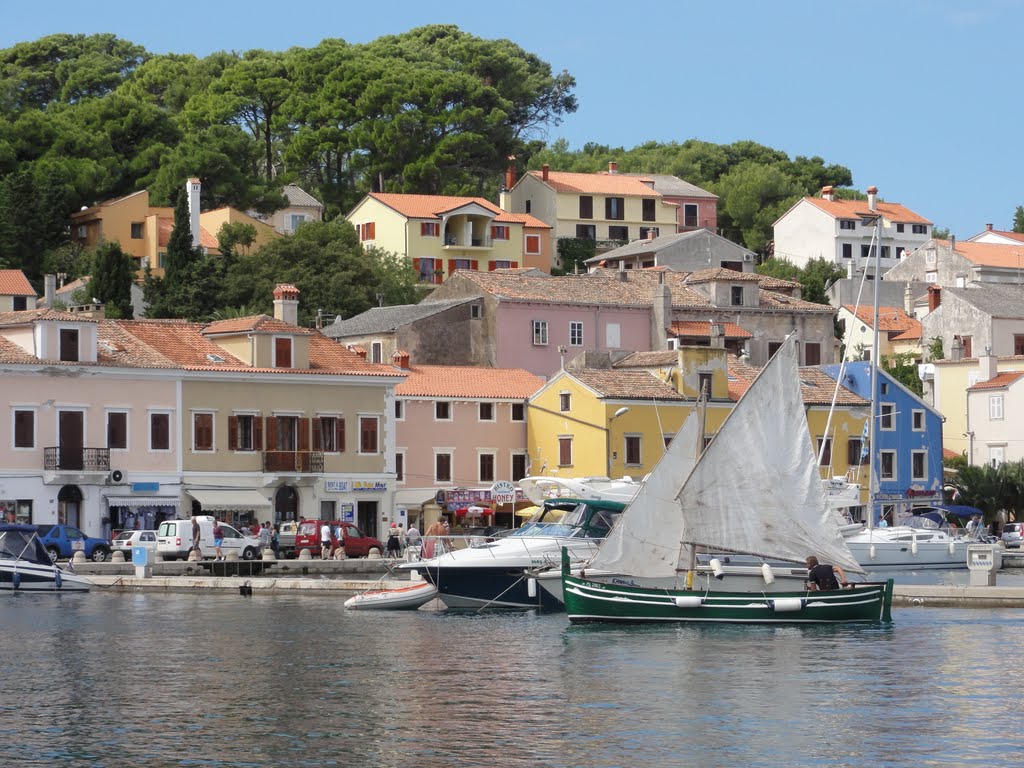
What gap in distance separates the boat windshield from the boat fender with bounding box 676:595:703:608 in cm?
2199

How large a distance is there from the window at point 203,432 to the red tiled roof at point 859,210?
7330 cm

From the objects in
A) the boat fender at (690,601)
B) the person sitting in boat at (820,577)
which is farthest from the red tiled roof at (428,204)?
the boat fender at (690,601)

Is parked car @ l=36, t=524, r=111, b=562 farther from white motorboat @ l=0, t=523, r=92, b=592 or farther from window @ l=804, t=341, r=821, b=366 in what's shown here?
window @ l=804, t=341, r=821, b=366

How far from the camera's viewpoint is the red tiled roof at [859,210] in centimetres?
13688

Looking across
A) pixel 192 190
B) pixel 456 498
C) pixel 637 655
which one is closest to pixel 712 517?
pixel 637 655

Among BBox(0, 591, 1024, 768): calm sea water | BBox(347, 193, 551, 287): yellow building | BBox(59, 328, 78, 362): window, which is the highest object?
BBox(347, 193, 551, 287): yellow building

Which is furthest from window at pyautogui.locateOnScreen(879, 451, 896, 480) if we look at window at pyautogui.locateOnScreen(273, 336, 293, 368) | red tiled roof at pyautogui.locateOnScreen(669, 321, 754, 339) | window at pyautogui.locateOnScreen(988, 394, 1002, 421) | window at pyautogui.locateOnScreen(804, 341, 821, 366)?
window at pyautogui.locateOnScreen(273, 336, 293, 368)

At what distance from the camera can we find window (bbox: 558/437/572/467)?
81812 mm

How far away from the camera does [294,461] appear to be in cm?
7306

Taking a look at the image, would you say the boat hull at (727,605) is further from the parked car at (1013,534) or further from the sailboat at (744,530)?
the parked car at (1013,534)

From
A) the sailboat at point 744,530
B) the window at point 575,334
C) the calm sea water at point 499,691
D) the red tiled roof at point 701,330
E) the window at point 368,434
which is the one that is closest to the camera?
the calm sea water at point 499,691

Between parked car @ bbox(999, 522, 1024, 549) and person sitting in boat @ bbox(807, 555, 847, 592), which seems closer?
person sitting in boat @ bbox(807, 555, 847, 592)

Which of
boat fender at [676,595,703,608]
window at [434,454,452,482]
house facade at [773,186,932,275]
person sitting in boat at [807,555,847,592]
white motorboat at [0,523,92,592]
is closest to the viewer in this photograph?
boat fender at [676,595,703,608]

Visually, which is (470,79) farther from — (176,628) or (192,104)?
(176,628)
